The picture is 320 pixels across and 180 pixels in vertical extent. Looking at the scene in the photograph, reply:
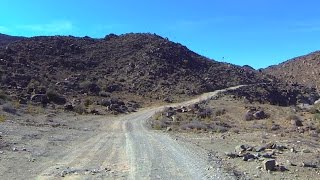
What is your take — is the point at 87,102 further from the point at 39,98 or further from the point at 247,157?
the point at 247,157

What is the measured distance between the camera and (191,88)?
86812mm

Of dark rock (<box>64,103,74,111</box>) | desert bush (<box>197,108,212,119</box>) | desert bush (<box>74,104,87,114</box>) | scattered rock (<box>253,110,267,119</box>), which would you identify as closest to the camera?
scattered rock (<box>253,110,267,119</box>)

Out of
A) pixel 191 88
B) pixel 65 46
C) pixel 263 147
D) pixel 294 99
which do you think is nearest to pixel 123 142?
pixel 263 147

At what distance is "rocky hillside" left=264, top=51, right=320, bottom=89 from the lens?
4843 inches

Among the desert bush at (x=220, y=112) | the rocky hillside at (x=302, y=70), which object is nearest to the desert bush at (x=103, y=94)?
the desert bush at (x=220, y=112)

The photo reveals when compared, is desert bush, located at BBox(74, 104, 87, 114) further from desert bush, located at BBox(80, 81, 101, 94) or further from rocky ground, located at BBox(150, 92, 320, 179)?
desert bush, located at BBox(80, 81, 101, 94)

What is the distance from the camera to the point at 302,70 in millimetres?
133625

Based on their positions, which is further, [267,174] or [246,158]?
[246,158]

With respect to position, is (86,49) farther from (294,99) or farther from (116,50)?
(294,99)

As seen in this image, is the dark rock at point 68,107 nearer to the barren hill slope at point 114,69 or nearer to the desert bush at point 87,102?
the desert bush at point 87,102

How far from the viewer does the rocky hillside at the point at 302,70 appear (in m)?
123

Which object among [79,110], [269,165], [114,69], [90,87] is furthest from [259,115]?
[114,69]

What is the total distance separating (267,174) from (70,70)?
78.5 meters

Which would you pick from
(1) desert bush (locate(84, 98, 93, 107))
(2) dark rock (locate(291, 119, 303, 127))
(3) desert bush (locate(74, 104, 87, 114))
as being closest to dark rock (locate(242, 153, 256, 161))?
(2) dark rock (locate(291, 119, 303, 127))
